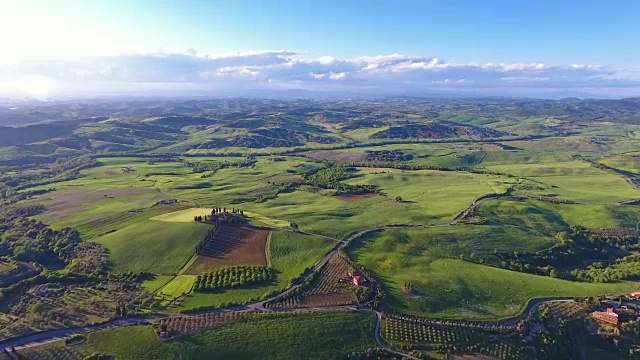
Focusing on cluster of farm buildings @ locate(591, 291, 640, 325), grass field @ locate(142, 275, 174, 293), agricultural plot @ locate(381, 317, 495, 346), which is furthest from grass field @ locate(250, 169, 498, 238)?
cluster of farm buildings @ locate(591, 291, 640, 325)

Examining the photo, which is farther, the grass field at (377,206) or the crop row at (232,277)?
the grass field at (377,206)

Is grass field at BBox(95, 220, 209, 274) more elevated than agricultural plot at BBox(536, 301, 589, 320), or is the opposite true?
grass field at BBox(95, 220, 209, 274)

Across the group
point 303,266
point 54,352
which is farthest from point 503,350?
point 54,352

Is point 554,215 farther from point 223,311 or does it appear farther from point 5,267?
point 5,267

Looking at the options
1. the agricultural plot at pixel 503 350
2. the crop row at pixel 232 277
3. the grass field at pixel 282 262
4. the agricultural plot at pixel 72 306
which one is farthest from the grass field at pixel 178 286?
the agricultural plot at pixel 503 350

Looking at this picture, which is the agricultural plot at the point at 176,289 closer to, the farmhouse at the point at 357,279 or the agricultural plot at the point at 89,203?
the farmhouse at the point at 357,279

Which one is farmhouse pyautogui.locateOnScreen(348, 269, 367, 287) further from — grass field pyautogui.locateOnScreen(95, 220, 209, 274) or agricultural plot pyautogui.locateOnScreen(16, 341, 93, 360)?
agricultural plot pyautogui.locateOnScreen(16, 341, 93, 360)
